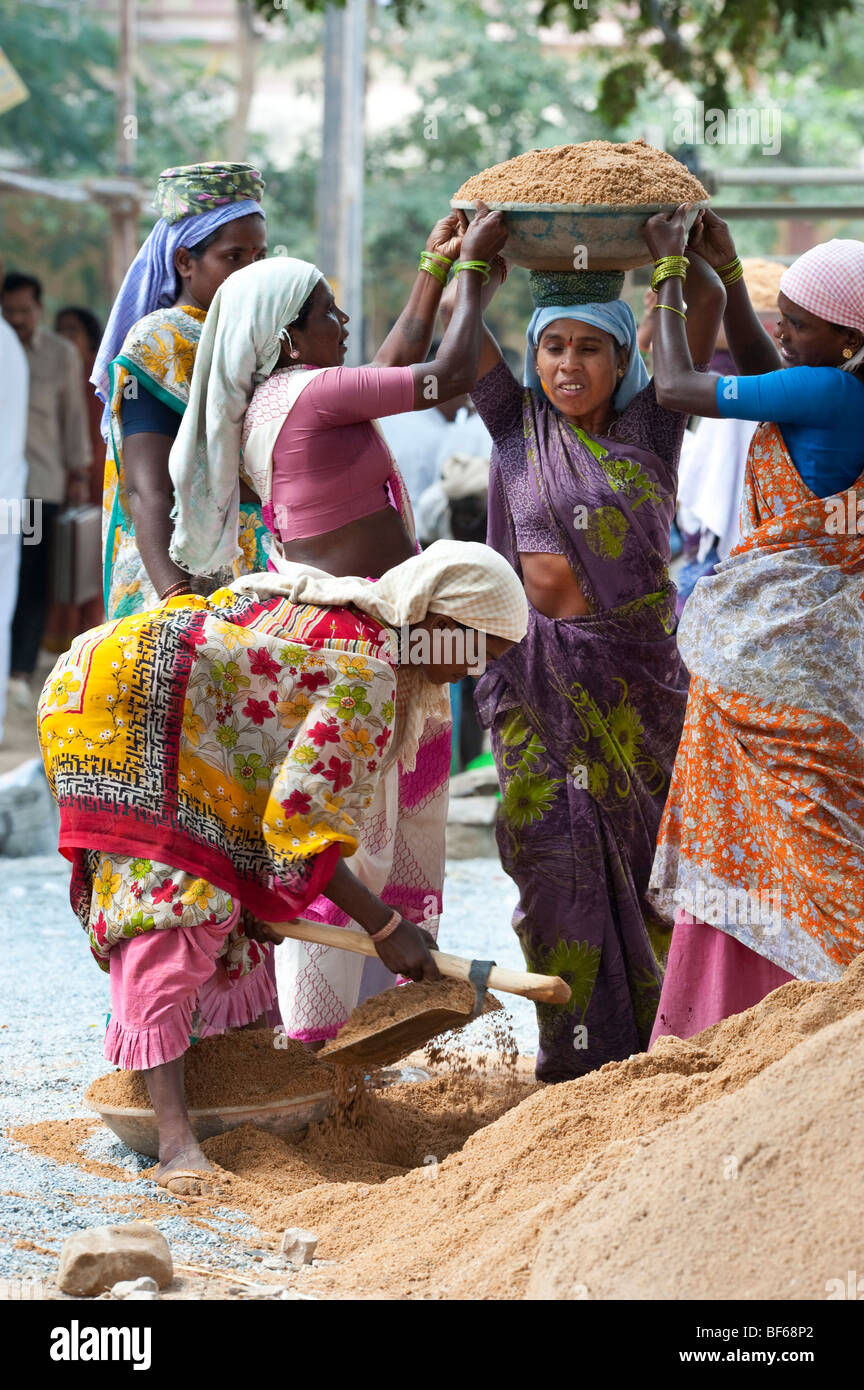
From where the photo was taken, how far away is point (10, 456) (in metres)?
9.34

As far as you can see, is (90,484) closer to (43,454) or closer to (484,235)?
(43,454)

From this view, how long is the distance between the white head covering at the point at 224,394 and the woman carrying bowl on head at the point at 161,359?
0.12 metres

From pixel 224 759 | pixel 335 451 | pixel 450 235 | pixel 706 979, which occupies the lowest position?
pixel 706 979

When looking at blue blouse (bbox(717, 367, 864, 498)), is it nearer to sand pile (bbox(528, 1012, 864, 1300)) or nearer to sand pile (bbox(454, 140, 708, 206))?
sand pile (bbox(454, 140, 708, 206))

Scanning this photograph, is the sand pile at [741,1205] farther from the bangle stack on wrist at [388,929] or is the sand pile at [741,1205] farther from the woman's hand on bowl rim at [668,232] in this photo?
the woman's hand on bowl rim at [668,232]

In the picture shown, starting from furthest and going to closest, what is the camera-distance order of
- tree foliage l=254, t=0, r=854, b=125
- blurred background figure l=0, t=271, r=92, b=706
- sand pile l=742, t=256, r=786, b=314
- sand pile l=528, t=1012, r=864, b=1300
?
blurred background figure l=0, t=271, r=92, b=706 → tree foliage l=254, t=0, r=854, b=125 → sand pile l=742, t=256, r=786, b=314 → sand pile l=528, t=1012, r=864, b=1300

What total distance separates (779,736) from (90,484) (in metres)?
9.43

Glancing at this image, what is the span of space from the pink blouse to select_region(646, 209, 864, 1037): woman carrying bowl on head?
72 cm

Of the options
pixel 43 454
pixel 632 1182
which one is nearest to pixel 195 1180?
pixel 632 1182

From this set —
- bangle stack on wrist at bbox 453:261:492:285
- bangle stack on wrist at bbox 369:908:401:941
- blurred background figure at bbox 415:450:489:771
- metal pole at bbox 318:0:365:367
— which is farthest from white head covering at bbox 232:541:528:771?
metal pole at bbox 318:0:365:367

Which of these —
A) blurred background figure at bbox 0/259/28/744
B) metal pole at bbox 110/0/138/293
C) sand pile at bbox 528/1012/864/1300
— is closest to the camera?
sand pile at bbox 528/1012/864/1300

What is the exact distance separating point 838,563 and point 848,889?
2.54 ft

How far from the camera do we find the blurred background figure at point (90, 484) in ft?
40.4

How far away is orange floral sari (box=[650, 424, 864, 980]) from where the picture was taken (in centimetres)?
380
